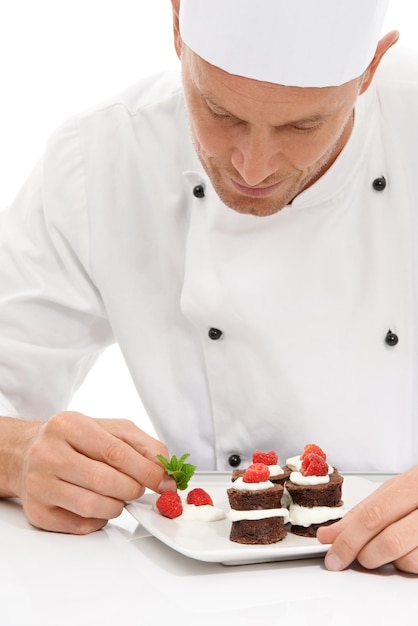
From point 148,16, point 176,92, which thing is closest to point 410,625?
point 176,92

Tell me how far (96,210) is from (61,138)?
0.61ft

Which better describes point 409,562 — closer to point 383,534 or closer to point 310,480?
point 383,534

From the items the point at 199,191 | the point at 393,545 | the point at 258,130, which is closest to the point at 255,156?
the point at 258,130

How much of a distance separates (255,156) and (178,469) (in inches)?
21.8

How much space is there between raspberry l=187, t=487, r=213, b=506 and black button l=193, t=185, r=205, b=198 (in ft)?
2.38

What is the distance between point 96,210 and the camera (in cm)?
234

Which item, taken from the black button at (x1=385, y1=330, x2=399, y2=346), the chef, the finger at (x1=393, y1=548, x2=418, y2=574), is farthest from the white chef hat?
the finger at (x1=393, y1=548, x2=418, y2=574)

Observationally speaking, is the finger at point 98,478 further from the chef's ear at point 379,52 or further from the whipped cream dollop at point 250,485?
the chef's ear at point 379,52

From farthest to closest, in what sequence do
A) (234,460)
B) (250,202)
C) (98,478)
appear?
(234,460) → (250,202) → (98,478)

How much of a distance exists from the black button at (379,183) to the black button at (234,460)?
654 millimetres

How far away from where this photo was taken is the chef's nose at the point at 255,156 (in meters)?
1.78

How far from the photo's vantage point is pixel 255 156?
179 cm

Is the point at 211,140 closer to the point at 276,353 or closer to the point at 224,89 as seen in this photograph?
the point at 224,89

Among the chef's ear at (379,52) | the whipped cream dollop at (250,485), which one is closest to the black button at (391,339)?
the chef's ear at (379,52)
